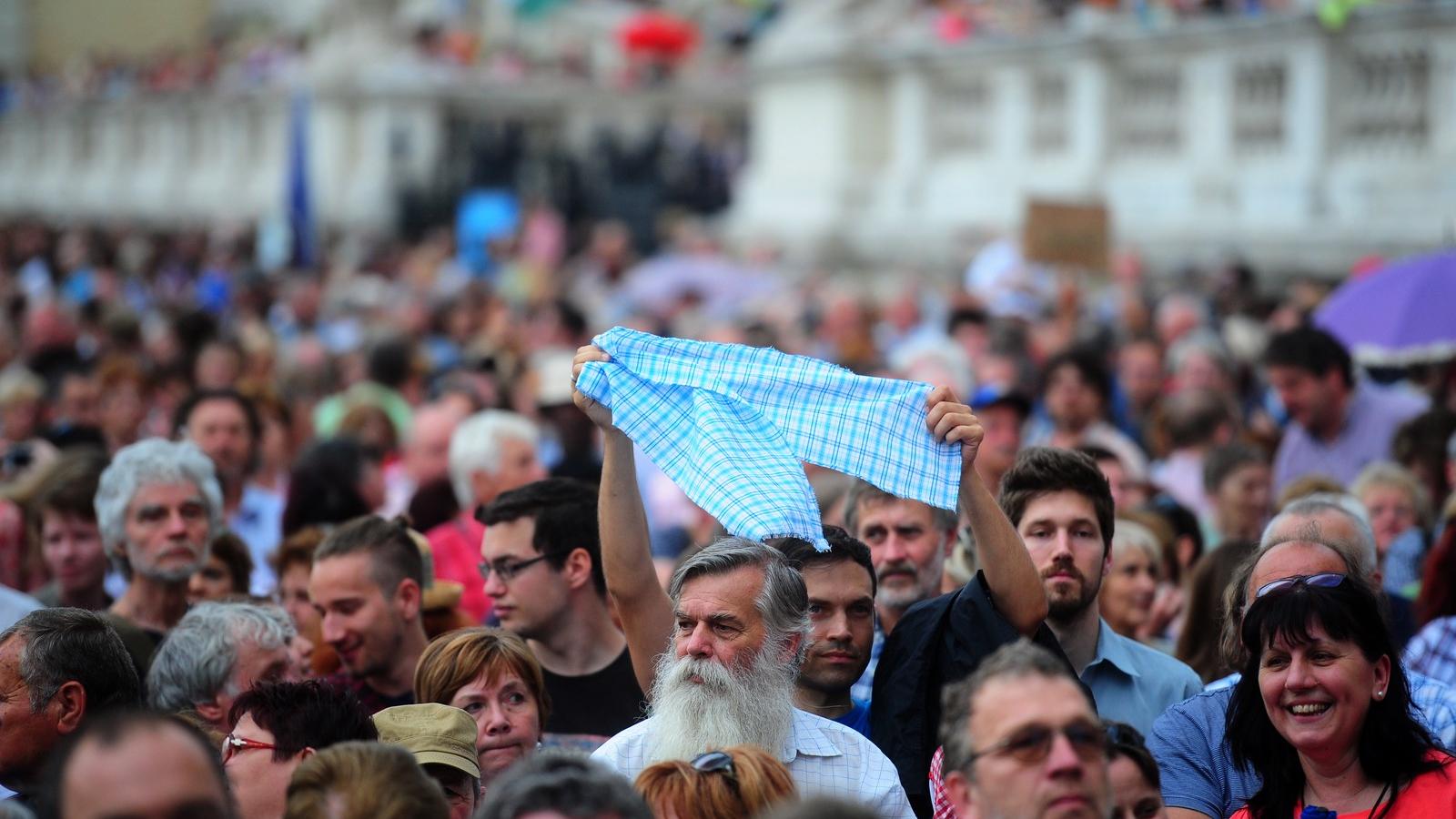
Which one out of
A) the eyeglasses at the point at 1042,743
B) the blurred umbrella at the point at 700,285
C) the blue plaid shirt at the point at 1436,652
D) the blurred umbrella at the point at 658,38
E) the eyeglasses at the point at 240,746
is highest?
the blurred umbrella at the point at 658,38

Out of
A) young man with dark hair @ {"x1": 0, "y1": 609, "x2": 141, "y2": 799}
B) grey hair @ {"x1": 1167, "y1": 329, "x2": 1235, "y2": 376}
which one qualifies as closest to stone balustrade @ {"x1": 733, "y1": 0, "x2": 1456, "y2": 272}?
grey hair @ {"x1": 1167, "y1": 329, "x2": 1235, "y2": 376}

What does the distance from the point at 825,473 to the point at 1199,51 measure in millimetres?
8755

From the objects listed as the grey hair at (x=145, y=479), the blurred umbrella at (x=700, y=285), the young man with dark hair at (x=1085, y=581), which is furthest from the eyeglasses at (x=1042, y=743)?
the blurred umbrella at (x=700, y=285)

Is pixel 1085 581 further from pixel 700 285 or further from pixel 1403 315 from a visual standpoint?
pixel 700 285

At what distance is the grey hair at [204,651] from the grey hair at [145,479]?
1167 millimetres

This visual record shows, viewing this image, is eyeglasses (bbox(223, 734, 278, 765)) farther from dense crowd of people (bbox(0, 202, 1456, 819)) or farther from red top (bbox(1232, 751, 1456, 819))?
red top (bbox(1232, 751, 1456, 819))

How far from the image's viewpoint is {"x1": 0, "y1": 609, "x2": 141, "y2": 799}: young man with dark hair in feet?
15.1

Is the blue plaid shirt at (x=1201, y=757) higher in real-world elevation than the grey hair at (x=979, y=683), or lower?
lower

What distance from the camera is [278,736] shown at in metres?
4.32

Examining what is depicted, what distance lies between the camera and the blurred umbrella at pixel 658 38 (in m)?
29.8

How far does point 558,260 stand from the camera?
22.8 metres

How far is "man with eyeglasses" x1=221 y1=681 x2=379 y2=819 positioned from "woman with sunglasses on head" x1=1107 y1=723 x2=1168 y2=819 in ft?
5.64

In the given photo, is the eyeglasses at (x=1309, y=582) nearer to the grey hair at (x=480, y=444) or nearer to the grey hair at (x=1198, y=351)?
the grey hair at (x=480, y=444)

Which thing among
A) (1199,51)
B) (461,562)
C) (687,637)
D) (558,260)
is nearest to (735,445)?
(687,637)
